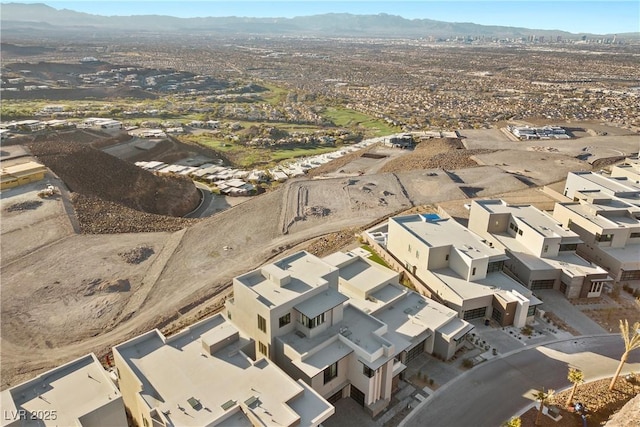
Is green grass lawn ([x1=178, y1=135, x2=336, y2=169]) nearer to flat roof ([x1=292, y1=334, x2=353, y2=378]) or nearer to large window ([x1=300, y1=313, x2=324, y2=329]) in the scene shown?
large window ([x1=300, y1=313, x2=324, y2=329])

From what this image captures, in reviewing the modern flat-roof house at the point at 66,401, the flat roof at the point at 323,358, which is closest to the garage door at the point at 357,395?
the flat roof at the point at 323,358

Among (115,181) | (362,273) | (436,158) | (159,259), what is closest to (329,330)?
(362,273)

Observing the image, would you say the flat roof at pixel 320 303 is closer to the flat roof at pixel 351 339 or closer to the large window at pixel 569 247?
the flat roof at pixel 351 339

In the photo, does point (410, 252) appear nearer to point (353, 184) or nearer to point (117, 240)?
point (353, 184)

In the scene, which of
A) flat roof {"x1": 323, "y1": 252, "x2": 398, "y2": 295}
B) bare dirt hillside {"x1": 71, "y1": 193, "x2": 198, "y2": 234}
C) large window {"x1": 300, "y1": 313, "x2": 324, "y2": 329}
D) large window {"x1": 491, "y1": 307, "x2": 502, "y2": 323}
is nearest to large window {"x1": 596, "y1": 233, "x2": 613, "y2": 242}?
large window {"x1": 491, "y1": 307, "x2": 502, "y2": 323}

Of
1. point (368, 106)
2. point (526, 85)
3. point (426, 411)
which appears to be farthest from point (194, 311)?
point (526, 85)

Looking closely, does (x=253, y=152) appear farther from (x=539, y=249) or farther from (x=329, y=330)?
(x=329, y=330)
